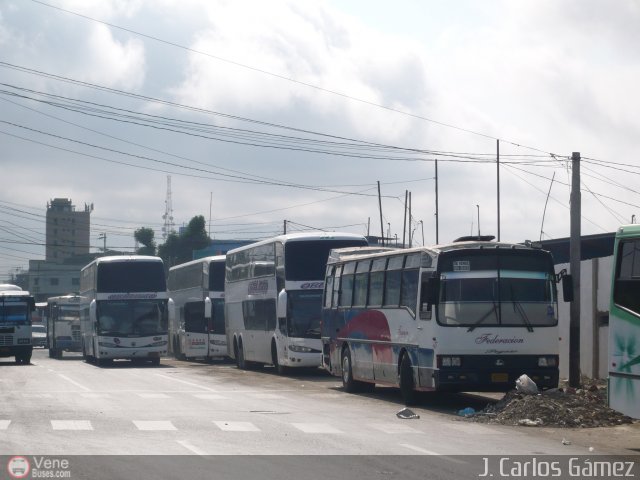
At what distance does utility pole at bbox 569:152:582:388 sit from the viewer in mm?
24078

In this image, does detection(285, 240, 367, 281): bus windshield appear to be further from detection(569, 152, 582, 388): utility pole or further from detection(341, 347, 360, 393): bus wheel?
detection(569, 152, 582, 388): utility pole

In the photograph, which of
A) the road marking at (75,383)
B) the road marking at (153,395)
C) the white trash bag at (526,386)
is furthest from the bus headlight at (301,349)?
the white trash bag at (526,386)

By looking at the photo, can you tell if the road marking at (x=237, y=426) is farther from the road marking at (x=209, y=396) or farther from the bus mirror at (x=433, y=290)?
the road marking at (x=209, y=396)

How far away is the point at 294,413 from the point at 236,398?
13.4 feet

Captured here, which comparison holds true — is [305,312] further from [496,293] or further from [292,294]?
[496,293]

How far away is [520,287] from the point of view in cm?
2066

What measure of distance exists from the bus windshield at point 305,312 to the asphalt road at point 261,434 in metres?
6.27

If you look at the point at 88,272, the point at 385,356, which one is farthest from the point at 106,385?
the point at 88,272

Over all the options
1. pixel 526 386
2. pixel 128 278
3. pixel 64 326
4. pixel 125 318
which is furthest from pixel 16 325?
pixel 526 386

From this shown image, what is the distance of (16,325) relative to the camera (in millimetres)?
45156

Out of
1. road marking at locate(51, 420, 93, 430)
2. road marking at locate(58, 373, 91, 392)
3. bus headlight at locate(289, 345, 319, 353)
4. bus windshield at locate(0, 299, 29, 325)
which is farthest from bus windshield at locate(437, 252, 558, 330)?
bus windshield at locate(0, 299, 29, 325)

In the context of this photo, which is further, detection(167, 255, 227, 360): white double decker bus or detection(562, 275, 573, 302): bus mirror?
detection(167, 255, 227, 360): white double decker bus

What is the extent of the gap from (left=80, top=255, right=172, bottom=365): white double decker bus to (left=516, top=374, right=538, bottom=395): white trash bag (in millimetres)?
26069

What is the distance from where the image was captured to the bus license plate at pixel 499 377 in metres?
20.3
